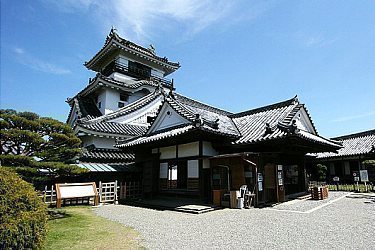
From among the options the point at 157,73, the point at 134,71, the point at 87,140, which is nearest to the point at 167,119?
the point at 87,140

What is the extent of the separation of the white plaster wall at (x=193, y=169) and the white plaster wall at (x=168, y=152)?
1.51m

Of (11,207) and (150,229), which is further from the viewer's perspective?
(150,229)

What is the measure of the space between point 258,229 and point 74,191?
1020 cm

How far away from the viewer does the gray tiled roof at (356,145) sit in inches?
985

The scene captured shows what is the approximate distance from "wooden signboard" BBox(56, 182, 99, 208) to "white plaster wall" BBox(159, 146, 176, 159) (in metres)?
4.63

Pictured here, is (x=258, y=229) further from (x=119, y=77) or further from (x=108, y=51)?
(x=108, y=51)

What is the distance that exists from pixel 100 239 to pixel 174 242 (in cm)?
209

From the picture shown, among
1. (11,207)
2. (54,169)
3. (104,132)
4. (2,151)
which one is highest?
(104,132)

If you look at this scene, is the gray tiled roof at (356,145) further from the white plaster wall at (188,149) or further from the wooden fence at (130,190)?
the wooden fence at (130,190)

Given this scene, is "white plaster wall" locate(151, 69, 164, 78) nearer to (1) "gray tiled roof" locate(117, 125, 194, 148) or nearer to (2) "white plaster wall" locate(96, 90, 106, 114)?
(2) "white plaster wall" locate(96, 90, 106, 114)

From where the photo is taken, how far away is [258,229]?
7.61 m

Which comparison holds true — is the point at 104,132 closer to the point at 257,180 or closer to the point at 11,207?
the point at 257,180

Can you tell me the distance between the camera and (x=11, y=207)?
476cm

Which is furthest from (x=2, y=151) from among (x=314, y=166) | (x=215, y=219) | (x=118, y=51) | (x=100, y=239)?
(x=314, y=166)
